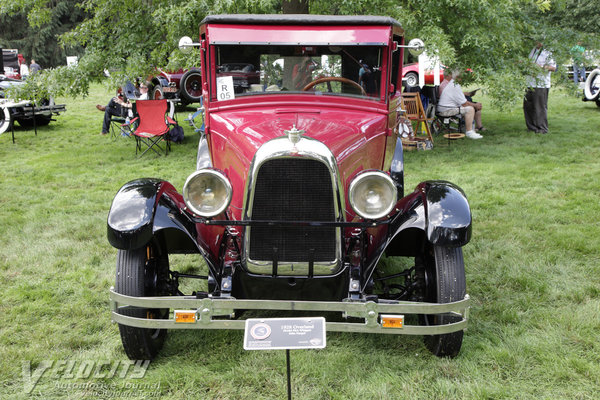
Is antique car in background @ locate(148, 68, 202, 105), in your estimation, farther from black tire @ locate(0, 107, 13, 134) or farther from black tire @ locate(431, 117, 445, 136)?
black tire @ locate(431, 117, 445, 136)

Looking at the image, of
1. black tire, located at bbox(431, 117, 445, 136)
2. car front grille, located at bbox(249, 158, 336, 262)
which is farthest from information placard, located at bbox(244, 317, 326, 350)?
black tire, located at bbox(431, 117, 445, 136)

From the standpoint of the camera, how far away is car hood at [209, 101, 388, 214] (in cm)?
308

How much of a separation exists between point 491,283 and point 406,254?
3.38 ft

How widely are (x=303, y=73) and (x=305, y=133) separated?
87cm

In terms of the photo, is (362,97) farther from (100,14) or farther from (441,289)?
(100,14)

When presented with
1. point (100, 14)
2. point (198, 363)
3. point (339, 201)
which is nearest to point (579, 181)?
point (339, 201)

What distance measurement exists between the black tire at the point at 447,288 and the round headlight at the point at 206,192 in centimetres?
127

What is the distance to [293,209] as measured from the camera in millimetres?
2723

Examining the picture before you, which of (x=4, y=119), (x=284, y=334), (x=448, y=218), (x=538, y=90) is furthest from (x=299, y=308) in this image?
(x=4, y=119)

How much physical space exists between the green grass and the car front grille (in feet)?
2.33

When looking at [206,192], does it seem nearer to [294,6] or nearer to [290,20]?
[290,20]

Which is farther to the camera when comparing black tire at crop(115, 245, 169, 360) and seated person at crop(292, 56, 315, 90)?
seated person at crop(292, 56, 315, 90)

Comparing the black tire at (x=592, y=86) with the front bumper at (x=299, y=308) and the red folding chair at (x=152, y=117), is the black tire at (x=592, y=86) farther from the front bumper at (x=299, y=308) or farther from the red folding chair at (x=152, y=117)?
the front bumper at (x=299, y=308)

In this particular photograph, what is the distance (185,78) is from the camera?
45.4 feet
